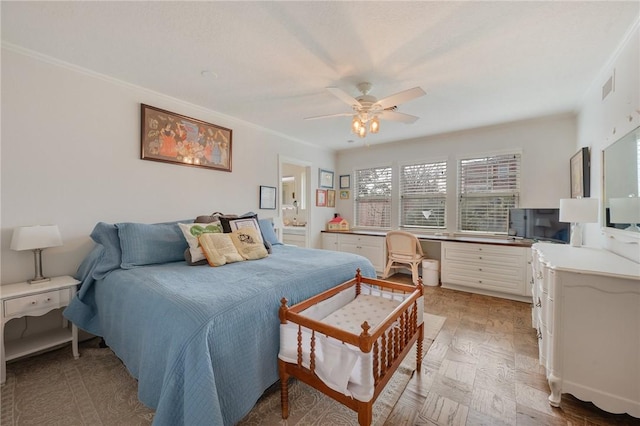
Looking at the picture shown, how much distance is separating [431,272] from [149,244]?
3723 mm

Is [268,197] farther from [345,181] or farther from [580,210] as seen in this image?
[580,210]

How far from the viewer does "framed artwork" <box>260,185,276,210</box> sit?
155 inches

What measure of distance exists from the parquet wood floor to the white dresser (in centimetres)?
12

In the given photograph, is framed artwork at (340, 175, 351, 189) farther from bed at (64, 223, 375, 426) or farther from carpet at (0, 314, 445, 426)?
carpet at (0, 314, 445, 426)

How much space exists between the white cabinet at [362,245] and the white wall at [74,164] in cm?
259

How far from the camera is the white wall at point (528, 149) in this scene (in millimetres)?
3473

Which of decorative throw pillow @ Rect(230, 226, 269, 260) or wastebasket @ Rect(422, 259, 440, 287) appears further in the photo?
wastebasket @ Rect(422, 259, 440, 287)

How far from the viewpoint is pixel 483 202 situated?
407 cm

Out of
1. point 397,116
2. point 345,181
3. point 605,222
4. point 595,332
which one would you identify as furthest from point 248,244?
point 345,181

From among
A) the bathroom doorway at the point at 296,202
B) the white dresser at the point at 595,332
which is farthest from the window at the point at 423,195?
the white dresser at the point at 595,332

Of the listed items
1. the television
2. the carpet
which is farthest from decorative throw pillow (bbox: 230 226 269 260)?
the television

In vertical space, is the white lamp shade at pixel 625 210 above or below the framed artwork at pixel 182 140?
below

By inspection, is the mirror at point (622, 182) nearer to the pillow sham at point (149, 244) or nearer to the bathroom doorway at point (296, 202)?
the pillow sham at point (149, 244)

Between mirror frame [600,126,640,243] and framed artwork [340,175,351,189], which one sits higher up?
framed artwork [340,175,351,189]
